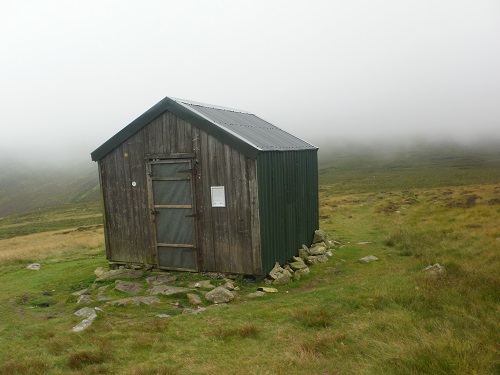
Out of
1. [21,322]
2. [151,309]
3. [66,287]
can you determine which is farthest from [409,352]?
[66,287]

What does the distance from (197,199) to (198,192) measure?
0.70 feet

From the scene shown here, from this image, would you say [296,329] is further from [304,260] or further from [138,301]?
[304,260]

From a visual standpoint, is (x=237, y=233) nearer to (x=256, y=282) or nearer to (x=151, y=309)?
(x=256, y=282)

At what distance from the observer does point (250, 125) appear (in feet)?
45.1

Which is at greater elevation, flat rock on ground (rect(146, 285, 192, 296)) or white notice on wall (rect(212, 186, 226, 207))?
white notice on wall (rect(212, 186, 226, 207))

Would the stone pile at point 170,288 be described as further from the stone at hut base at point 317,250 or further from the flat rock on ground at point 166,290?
the stone at hut base at point 317,250

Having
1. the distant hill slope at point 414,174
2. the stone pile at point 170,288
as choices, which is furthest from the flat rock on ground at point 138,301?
the distant hill slope at point 414,174

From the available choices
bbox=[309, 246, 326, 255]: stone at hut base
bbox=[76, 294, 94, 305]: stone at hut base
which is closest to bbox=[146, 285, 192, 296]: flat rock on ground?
bbox=[76, 294, 94, 305]: stone at hut base

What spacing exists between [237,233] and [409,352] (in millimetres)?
6583

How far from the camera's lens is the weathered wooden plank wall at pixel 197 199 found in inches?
426

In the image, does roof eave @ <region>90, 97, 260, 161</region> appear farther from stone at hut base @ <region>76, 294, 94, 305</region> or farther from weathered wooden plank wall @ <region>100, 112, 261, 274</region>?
stone at hut base @ <region>76, 294, 94, 305</region>

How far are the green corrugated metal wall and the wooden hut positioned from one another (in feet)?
0.10

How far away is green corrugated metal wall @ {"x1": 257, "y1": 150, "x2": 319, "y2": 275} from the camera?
1102 centimetres

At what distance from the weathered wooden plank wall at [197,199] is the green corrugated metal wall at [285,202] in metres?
0.42
